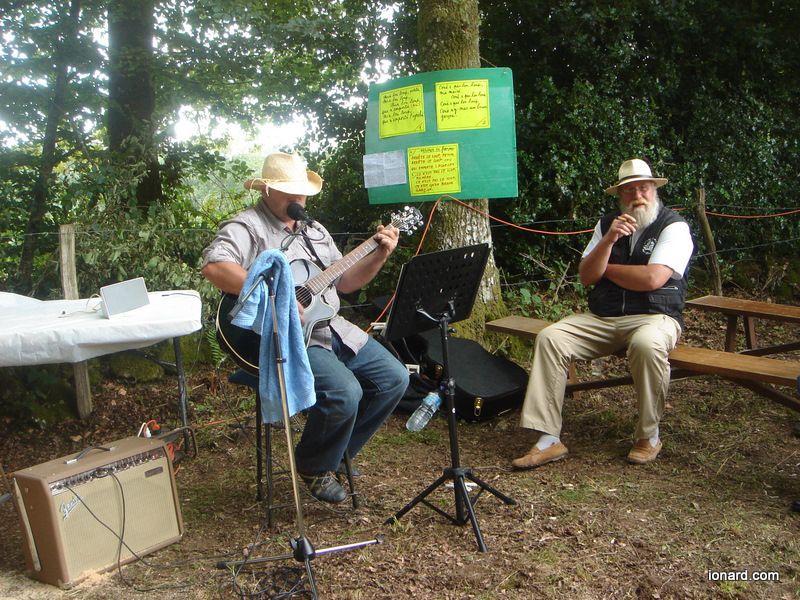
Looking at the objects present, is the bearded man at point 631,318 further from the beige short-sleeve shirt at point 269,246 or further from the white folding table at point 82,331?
the white folding table at point 82,331

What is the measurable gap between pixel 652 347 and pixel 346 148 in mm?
3897

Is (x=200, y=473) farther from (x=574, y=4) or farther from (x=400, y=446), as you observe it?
(x=574, y=4)

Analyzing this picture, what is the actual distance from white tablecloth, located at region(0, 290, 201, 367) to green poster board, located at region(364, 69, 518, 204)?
179 cm

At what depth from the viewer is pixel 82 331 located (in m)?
3.18

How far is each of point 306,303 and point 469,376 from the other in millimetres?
1421

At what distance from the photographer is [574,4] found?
21.8 feet

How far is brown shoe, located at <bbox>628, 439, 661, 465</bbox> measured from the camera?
3.60 metres

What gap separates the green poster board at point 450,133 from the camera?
15.3 feet

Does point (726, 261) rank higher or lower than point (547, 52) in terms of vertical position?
lower

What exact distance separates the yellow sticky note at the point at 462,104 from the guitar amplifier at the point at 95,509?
2.71m

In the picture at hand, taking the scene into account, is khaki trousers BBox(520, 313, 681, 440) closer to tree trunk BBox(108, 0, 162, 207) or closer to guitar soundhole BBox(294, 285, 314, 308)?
guitar soundhole BBox(294, 285, 314, 308)

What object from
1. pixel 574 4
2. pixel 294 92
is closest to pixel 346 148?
pixel 294 92

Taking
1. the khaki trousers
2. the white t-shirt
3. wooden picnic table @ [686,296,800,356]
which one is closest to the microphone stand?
the khaki trousers

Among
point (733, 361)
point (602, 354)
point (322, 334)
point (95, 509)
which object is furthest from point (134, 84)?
point (733, 361)
